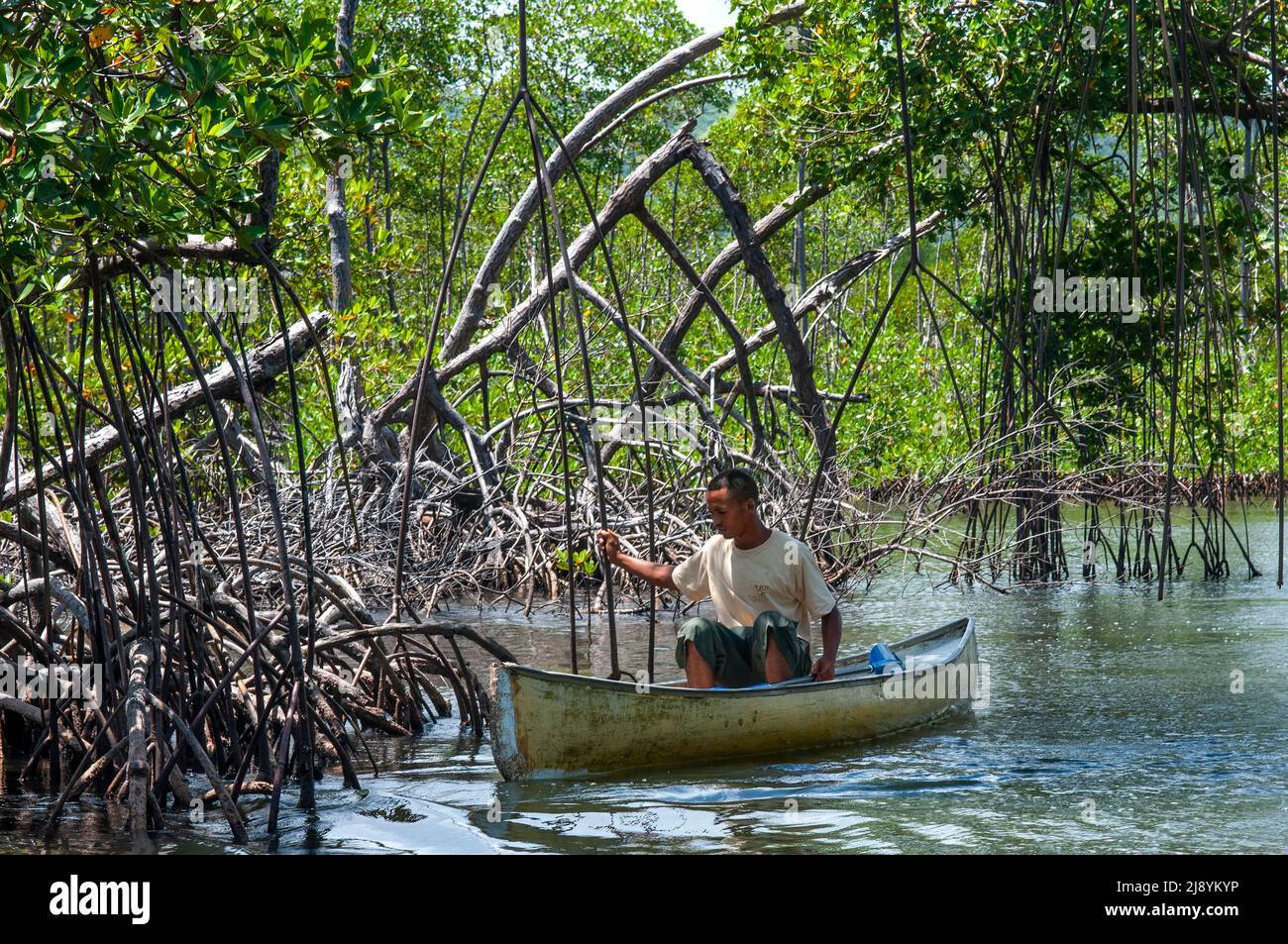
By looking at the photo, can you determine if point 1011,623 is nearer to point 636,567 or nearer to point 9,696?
point 636,567

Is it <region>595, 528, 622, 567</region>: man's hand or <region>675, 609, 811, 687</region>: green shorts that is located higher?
<region>595, 528, 622, 567</region>: man's hand

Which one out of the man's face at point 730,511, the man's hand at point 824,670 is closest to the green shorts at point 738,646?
the man's hand at point 824,670

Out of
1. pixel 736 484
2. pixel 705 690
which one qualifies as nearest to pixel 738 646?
pixel 705 690

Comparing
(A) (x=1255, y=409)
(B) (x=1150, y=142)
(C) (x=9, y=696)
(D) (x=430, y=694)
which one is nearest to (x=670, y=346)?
(D) (x=430, y=694)

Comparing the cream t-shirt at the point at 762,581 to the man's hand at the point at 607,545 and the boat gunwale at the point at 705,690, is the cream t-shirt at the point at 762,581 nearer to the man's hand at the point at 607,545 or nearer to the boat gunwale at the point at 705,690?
the boat gunwale at the point at 705,690

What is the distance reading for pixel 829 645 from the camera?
6430 mm

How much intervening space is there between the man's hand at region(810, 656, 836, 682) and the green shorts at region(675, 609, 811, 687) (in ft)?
0.41

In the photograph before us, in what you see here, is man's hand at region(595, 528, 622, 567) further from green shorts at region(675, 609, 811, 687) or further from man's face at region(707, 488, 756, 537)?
green shorts at region(675, 609, 811, 687)

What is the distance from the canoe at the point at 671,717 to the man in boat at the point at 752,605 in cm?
18

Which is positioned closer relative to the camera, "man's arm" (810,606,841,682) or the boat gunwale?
the boat gunwale

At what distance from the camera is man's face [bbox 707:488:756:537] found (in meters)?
6.34

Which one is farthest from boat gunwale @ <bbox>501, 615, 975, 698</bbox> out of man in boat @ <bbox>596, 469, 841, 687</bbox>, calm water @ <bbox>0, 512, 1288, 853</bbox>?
calm water @ <bbox>0, 512, 1288, 853</bbox>

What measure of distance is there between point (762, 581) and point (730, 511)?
368 mm

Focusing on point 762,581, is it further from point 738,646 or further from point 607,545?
point 607,545
